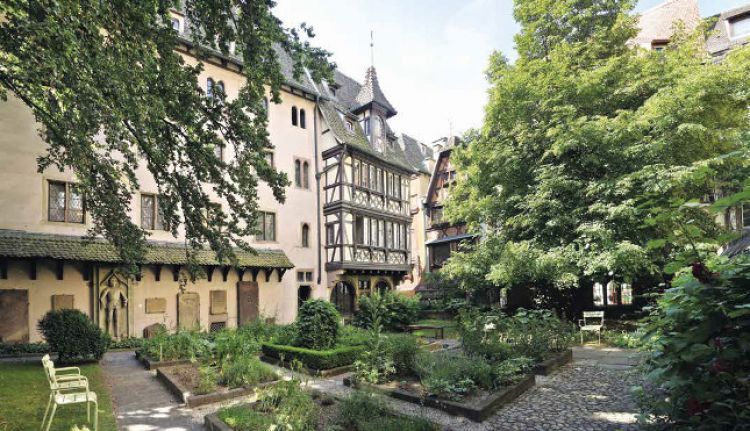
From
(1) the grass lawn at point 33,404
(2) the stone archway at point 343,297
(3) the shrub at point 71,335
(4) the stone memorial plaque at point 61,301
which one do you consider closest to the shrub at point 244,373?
(1) the grass lawn at point 33,404

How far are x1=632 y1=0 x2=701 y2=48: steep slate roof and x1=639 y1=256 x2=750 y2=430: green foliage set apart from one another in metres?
25.5

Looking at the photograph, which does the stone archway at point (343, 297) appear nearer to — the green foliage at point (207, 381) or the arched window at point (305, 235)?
the arched window at point (305, 235)

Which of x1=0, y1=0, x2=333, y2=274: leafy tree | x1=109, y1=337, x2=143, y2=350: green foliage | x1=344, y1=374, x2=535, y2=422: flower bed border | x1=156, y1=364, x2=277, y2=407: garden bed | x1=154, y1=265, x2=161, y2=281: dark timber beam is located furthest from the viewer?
x1=154, y1=265, x2=161, y2=281: dark timber beam

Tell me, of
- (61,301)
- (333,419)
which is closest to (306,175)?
(61,301)

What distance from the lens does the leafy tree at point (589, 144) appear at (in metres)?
12.7

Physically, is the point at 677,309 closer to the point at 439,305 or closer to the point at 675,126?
the point at 675,126

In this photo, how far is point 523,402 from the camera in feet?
24.3

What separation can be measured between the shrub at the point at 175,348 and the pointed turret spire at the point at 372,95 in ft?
57.4

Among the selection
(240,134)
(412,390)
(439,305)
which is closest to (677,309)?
(412,390)

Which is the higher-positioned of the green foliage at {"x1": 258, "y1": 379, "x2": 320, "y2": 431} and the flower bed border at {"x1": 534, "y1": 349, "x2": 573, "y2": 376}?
the green foliage at {"x1": 258, "y1": 379, "x2": 320, "y2": 431}

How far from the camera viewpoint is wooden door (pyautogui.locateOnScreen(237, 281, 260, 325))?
19.4m

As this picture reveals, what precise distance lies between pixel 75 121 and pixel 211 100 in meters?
2.25

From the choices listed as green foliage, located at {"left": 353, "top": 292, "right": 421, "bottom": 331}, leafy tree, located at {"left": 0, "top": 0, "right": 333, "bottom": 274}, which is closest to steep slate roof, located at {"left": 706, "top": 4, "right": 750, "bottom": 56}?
green foliage, located at {"left": 353, "top": 292, "right": 421, "bottom": 331}

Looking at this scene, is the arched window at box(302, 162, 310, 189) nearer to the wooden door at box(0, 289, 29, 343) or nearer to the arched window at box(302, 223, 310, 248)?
the arched window at box(302, 223, 310, 248)
